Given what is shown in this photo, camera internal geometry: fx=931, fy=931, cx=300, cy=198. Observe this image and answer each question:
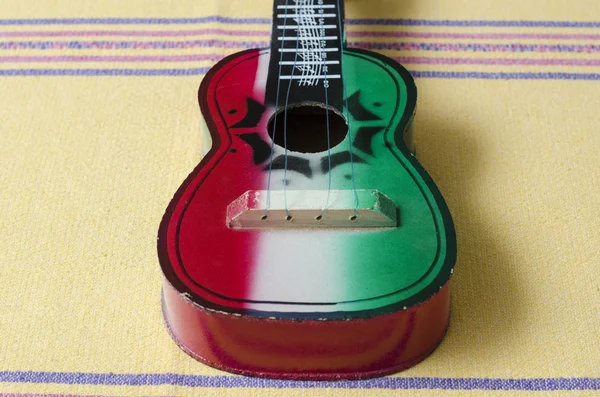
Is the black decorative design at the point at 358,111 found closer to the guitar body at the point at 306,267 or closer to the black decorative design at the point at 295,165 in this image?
the guitar body at the point at 306,267

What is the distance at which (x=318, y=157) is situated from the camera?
125 cm

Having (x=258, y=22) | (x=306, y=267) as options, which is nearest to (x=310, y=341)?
(x=306, y=267)

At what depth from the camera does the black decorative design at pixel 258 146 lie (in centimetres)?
126

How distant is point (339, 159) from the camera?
1.25 meters

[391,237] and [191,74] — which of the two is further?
[191,74]

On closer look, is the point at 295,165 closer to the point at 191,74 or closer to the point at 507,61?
the point at 191,74

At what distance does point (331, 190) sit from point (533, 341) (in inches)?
13.4

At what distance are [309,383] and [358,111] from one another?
15.6 inches

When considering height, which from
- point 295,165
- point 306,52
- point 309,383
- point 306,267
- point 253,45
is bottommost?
point 309,383

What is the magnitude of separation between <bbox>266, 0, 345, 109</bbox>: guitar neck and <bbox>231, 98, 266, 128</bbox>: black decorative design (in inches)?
0.8

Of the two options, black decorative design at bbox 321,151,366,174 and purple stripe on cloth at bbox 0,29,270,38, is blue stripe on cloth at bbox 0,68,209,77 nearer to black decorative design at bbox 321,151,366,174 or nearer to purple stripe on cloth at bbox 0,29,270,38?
purple stripe on cloth at bbox 0,29,270,38

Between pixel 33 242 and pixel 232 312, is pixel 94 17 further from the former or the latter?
pixel 232 312

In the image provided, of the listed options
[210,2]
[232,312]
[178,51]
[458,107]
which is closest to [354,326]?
[232,312]

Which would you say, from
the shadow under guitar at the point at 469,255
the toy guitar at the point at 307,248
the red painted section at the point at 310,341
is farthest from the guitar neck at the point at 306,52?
the red painted section at the point at 310,341
